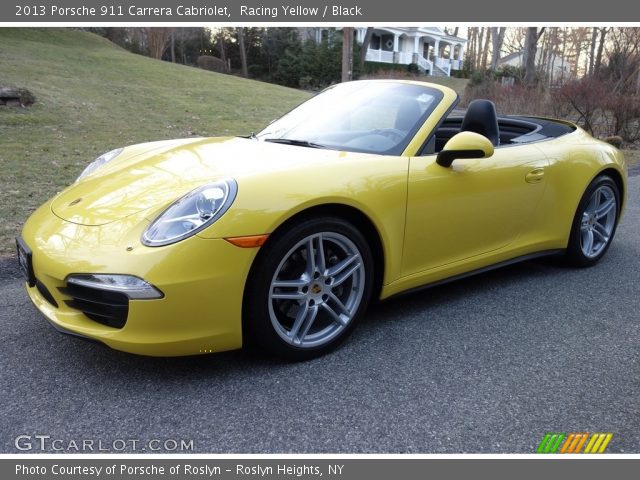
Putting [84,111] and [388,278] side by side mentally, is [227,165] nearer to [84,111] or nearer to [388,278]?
[388,278]

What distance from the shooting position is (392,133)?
10.7ft

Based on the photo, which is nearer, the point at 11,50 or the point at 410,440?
the point at 410,440

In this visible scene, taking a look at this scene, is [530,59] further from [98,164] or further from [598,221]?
[98,164]

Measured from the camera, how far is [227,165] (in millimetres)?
2809

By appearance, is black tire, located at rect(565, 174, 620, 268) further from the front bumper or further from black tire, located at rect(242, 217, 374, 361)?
the front bumper

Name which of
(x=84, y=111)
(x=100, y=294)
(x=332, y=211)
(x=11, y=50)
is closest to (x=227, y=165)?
(x=332, y=211)

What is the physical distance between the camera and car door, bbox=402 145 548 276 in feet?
9.99

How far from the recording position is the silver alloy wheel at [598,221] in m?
Answer: 4.22

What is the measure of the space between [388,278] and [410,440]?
102cm

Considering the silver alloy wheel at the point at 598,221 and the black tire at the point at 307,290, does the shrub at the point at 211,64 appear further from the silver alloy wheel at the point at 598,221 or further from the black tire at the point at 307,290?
the black tire at the point at 307,290

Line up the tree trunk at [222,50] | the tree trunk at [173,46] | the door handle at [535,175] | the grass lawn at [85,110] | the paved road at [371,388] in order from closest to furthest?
the paved road at [371,388], the door handle at [535,175], the grass lawn at [85,110], the tree trunk at [173,46], the tree trunk at [222,50]

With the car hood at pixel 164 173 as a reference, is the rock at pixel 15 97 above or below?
below

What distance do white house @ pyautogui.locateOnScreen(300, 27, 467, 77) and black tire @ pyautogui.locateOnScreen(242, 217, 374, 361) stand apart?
131 ft

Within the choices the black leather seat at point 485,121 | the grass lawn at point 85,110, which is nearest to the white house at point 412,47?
the grass lawn at point 85,110
